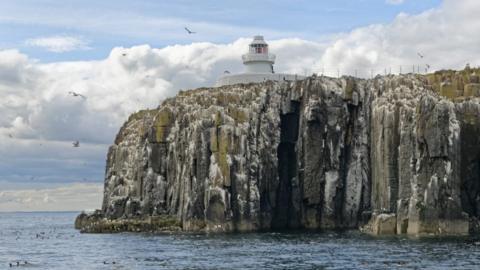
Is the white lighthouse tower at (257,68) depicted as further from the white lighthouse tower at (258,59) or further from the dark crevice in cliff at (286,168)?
the dark crevice in cliff at (286,168)

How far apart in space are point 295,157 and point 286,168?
387 centimetres

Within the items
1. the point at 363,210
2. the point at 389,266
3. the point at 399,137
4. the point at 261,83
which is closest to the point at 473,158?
the point at 399,137

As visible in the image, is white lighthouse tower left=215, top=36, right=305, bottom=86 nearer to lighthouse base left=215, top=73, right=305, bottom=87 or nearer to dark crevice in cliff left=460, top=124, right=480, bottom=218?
lighthouse base left=215, top=73, right=305, bottom=87

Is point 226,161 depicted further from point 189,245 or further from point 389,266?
point 389,266

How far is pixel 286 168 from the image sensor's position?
17350 centimetres

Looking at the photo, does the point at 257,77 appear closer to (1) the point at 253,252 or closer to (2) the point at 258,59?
(2) the point at 258,59

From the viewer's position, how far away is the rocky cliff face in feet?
472

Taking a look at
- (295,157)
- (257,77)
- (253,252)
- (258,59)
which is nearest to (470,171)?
(295,157)

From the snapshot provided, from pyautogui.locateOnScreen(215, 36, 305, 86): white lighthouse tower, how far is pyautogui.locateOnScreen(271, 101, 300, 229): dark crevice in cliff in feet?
49.1

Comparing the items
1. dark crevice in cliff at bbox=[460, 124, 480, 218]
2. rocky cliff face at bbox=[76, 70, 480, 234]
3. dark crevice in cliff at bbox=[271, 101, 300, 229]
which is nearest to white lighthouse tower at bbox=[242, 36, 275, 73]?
rocky cliff face at bbox=[76, 70, 480, 234]

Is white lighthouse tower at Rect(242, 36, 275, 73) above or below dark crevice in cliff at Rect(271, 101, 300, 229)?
above

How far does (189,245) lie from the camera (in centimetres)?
12556

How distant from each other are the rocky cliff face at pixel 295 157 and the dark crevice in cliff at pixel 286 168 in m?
0.22

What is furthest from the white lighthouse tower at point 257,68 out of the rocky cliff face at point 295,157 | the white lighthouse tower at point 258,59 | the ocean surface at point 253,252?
the ocean surface at point 253,252
